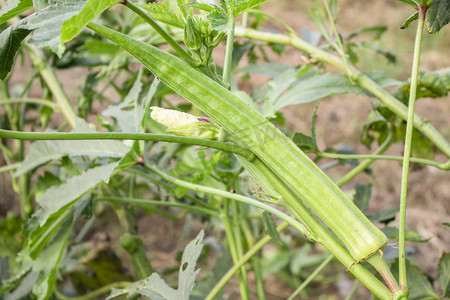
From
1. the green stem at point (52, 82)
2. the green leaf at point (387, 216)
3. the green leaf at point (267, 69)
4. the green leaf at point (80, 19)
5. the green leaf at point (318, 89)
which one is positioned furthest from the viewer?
the green stem at point (52, 82)

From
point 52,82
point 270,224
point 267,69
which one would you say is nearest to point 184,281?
point 270,224

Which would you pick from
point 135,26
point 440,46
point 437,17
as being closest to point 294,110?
point 440,46

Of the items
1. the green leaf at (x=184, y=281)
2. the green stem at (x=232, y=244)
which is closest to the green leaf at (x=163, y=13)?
the green leaf at (x=184, y=281)

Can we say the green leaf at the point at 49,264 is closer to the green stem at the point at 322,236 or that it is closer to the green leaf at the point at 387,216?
the green stem at the point at 322,236

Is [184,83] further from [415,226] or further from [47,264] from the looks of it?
[415,226]

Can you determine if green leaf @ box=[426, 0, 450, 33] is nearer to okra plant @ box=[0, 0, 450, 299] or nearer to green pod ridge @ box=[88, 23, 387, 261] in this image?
okra plant @ box=[0, 0, 450, 299]

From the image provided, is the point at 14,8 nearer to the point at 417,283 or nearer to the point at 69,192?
the point at 69,192
